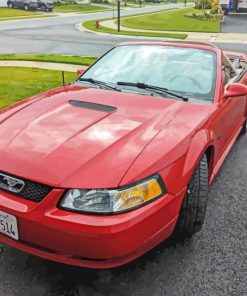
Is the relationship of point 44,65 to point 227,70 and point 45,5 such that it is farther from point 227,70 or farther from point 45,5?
point 45,5

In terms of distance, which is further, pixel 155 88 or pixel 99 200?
pixel 155 88

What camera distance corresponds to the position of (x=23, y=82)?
8.58 m

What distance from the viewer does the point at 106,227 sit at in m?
2.14

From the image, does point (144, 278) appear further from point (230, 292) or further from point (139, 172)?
point (139, 172)

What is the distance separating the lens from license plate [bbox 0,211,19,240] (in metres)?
2.30

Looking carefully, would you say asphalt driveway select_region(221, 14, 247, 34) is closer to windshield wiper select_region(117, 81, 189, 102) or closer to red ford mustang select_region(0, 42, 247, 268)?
windshield wiper select_region(117, 81, 189, 102)

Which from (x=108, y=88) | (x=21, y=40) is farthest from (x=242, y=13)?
(x=108, y=88)

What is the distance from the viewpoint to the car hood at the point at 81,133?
7.61 feet

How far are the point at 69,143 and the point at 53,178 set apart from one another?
0.38 m

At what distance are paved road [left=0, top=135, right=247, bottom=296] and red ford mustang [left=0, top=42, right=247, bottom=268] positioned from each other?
0.20 meters

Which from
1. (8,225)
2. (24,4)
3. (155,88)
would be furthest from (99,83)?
(24,4)

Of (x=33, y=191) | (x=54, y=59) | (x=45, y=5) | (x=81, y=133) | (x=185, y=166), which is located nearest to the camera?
(x=33, y=191)

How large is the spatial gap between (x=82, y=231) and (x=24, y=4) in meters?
44.0

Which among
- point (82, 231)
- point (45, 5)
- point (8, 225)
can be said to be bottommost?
point (45, 5)
